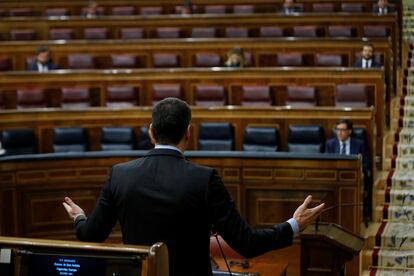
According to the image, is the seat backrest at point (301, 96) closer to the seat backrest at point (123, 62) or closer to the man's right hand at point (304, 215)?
the seat backrest at point (123, 62)

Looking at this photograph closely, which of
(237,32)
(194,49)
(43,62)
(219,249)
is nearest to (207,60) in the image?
(194,49)

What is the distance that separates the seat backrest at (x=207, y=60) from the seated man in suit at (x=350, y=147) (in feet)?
5.69

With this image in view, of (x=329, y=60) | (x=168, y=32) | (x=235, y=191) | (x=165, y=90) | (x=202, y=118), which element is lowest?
(x=235, y=191)

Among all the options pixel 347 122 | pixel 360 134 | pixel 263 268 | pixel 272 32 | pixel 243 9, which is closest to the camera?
pixel 263 268

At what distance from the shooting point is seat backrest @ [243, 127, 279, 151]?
4625 millimetres

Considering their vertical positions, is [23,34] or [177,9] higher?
[177,9]

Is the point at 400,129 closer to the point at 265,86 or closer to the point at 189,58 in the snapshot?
the point at 265,86

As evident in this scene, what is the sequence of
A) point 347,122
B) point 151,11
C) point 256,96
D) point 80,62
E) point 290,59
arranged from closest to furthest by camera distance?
point 347,122 → point 256,96 → point 290,59 → point 80,62 → point 151,11

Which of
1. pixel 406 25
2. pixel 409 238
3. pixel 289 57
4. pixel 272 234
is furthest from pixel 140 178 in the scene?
pixel 406 25

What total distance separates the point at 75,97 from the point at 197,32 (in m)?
1.61

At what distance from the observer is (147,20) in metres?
6.80

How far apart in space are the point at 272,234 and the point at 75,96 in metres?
4.00

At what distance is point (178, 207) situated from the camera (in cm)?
159

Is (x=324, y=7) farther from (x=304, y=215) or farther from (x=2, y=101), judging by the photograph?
(x=304, y=215)
